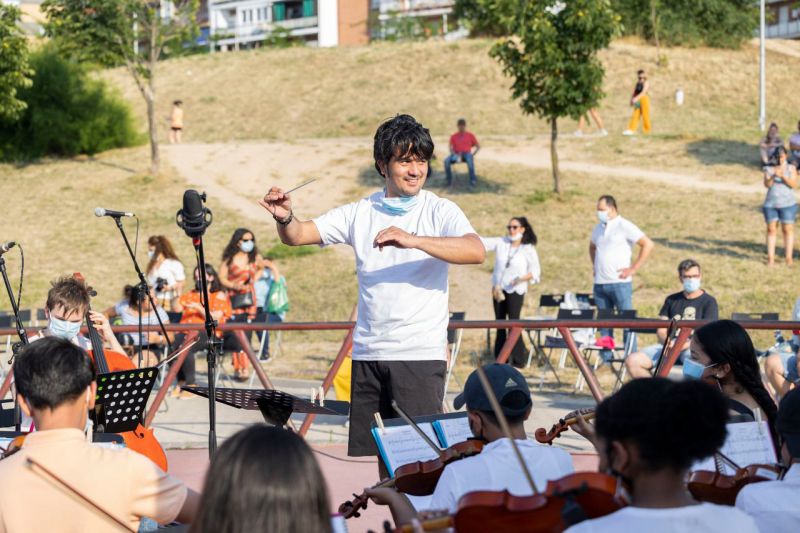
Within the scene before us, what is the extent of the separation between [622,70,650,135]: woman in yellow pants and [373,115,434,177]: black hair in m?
25.0

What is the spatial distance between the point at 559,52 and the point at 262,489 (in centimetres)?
1999

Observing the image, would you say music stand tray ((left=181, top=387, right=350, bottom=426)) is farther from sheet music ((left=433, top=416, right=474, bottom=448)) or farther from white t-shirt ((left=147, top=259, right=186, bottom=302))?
white t-shirt ((left=147, top=259, right=186, bottom=302))

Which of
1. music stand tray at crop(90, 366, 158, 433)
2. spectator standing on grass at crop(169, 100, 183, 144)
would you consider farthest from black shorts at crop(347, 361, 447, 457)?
spectator standing on grass at crop(169, 100, 183, 144)

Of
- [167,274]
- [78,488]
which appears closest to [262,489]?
[78,488]

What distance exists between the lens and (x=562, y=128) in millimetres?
32094

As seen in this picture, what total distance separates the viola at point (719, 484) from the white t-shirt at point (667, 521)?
0.79 meters

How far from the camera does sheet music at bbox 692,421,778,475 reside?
159 inches

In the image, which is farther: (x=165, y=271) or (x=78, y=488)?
(x=165, y=271)

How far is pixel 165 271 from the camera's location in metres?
13.0

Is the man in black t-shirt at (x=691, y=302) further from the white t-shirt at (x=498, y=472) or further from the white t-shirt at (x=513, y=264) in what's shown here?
the white t-shirt at (x=498, y=472)

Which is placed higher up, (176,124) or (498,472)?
(176,124)

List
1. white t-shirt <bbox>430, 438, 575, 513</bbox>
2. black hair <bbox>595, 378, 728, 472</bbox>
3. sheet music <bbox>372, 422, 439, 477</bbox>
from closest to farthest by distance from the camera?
1. black hair <bbox>595, 378, 728, 472</bbox>
2. white t-shirt <bbox>430, 438, 575, 513</bbox>
3. sheet music <bbox>372, 422, 439, 477</bbox>

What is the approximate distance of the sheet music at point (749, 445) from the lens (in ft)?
13.3

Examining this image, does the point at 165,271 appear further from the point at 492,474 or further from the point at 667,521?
the point at 667,521
